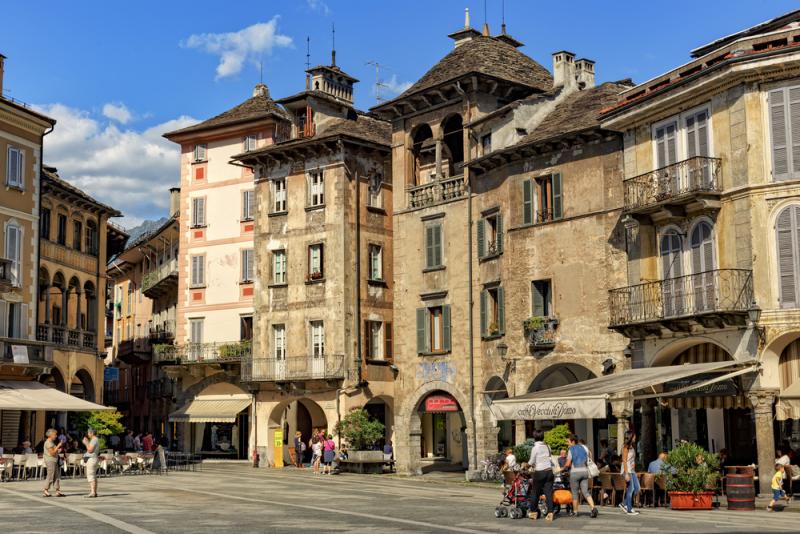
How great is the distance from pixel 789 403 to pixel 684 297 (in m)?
4.19

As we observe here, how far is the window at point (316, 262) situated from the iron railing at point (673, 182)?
716 inches

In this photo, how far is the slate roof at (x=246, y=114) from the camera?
177 ft

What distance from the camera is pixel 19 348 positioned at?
42312 mm

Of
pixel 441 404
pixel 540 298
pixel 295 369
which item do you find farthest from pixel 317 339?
pixel 540 298

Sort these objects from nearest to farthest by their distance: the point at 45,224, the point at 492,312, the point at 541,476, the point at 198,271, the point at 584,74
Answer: the point at 541,476
the point at 492,312
the point at 584,74
the point at 45,224
the point at 198,271

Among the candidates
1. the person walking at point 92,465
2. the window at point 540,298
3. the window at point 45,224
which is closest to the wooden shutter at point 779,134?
the window at point 540,298

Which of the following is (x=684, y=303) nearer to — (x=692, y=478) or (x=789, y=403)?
(x=789, y=403)

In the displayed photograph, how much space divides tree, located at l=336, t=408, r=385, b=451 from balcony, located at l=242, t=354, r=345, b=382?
2.58 m

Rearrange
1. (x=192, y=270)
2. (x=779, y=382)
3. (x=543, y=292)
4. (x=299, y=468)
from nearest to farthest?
1. (x=779, y=382)
2. (x=543, y=292)
3. (x=299, y=468)
4. (x=192, y=270)

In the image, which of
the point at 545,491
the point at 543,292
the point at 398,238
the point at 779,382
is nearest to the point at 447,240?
the point at 398,238

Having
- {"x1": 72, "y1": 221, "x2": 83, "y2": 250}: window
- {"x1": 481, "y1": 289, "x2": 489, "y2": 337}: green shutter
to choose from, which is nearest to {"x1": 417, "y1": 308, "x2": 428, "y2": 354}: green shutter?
{"x1": 481, "y1": 289, "x2": 489, "y2": 337}: green shutter

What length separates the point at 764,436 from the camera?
27125mm

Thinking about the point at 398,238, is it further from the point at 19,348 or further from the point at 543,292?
the point at 19,348

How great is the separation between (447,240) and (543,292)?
6.08 m
